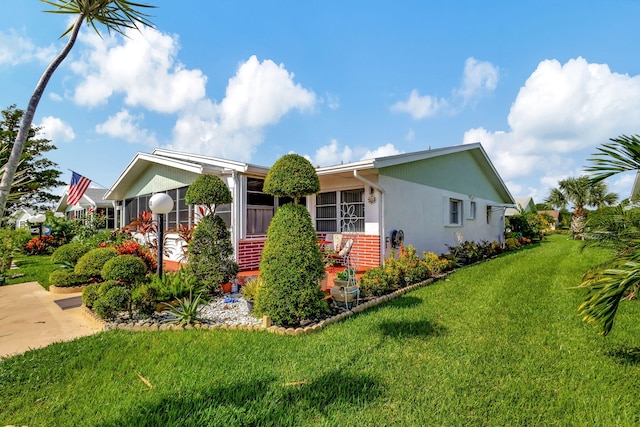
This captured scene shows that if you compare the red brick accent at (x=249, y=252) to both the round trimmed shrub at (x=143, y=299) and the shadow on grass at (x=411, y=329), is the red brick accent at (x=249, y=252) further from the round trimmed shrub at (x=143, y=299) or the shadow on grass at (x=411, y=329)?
the shadow on grass at (x=411, y=329)

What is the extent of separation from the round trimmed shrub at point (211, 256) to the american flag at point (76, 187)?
12361 mm

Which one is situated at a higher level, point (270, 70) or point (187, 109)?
point (270, 70)

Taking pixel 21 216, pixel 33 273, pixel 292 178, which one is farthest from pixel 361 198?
pixel 21 216

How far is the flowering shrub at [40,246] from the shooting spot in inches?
581

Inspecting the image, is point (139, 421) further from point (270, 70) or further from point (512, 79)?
point (512, 79)

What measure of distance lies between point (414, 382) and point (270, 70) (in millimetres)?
9252

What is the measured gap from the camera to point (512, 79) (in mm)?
9570

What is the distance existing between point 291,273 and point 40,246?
1715cm

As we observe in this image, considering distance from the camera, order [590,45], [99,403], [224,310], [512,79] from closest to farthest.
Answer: [99,403]
[224,310]
[590,45]
[512,79]

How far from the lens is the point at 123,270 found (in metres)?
5.33

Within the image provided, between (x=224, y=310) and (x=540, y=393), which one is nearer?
(x=540, y=393)

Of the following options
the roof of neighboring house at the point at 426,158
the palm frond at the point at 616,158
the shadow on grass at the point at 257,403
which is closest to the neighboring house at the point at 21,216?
the shadow on grass at the point at 257,403

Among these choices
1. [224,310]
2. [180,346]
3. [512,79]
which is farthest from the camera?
[512,79]

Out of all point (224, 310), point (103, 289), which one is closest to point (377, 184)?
point (224, 310)
